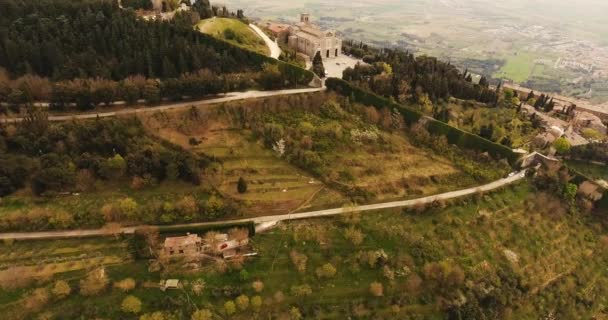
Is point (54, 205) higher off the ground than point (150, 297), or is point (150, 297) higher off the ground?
point (54, 205)

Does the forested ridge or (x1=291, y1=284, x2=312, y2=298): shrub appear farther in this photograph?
the forested ridge

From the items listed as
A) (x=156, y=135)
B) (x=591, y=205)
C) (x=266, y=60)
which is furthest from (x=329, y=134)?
(x=591, y=205)

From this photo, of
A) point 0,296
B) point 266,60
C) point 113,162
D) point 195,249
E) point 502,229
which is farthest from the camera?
point 266,60

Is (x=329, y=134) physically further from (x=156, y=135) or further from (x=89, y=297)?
(x=89, y=297)

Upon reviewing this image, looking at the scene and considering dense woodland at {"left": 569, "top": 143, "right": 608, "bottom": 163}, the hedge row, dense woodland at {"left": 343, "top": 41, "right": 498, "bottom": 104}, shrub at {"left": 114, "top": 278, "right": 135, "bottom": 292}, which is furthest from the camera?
dense woodland at {"left": 343, "top": 41, "right": 498, "bottom": 104}

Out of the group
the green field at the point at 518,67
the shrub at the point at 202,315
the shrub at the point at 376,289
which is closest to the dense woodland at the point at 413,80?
the shrub at the point at 376,289

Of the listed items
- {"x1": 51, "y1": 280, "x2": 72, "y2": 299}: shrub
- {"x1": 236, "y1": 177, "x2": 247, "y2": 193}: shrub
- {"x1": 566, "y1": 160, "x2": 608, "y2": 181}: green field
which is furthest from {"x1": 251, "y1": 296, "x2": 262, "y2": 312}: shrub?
{"x1": 566, "y1": 160, "x2": 608, "y2": 181}: green field

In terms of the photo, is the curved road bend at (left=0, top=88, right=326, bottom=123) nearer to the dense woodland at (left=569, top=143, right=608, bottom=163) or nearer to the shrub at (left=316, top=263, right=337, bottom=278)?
the shrub at (left=316, top=263, right=337, bottom=278)
